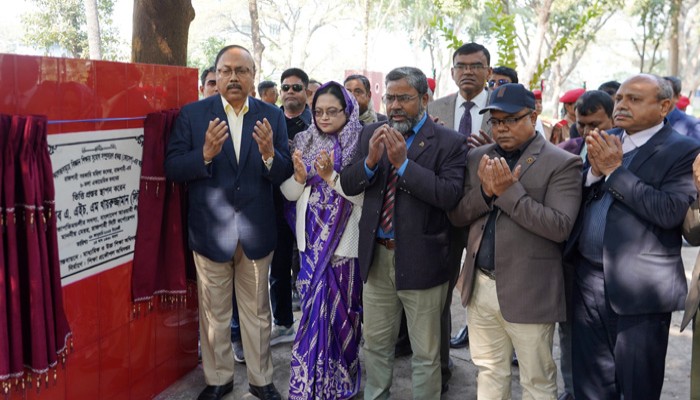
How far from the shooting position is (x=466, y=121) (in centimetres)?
416

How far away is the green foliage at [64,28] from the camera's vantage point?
60.1ft

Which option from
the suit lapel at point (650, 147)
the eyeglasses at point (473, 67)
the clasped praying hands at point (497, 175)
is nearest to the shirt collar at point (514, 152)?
the clasped praying hands at point (497, 175)

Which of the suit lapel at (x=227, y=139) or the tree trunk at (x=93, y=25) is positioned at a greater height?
the tree trunk at (x=93, y=25)

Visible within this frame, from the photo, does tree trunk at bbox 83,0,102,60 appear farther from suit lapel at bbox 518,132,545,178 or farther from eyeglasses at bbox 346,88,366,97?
suit lapel at bbox 518,132,545,178

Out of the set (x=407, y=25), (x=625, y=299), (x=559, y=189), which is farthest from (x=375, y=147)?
(x=407, y=25)

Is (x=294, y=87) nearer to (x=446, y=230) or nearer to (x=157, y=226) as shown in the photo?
(x=157, y=226)

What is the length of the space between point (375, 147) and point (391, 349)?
4.16 ft

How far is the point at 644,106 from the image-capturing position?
2.80m

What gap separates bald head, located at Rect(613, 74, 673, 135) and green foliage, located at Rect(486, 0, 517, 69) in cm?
385

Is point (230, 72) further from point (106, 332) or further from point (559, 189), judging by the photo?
point (559, 189)

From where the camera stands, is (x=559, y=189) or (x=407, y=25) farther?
(x=407, y=25)

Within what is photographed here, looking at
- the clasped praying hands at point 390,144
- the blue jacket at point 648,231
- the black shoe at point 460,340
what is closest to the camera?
the blue jacket at point 648,231

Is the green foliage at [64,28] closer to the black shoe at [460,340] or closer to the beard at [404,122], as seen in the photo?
the black shoe at [460,340]

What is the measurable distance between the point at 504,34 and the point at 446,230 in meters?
4.06
